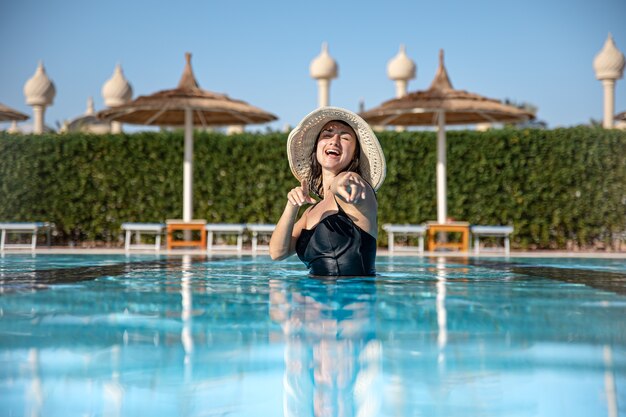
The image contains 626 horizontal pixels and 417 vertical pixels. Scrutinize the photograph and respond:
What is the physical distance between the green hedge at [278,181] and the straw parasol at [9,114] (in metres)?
0.48

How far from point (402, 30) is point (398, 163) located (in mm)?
12327

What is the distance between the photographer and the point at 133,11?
681 inches

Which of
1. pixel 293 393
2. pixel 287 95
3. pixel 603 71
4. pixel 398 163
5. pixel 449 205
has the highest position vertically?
pixel 603 71

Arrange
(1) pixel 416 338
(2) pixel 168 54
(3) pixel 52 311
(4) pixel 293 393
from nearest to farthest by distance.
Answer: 1. (4) pixel 293 393
2. (1) pixel 416 338
3. (3) pixel 52 311
4. (2) pixel 168 54

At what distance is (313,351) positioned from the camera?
280cm

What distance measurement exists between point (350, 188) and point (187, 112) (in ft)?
30.8

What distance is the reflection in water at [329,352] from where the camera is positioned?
6.95ft

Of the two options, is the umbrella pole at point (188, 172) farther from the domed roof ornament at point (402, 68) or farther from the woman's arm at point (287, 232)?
the domed roof ornament at point (402, 68)

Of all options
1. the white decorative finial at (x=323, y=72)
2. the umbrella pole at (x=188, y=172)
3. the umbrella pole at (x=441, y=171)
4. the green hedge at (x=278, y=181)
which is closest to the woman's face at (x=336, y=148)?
the umbrella pole at (x=441, y=171)

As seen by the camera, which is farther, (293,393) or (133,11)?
(133,11)

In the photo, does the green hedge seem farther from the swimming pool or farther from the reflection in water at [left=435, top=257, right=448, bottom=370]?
the swimming pool

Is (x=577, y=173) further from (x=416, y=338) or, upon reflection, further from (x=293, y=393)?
(x=293, y=393)

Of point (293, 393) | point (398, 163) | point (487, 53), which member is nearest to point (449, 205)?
point (398, 163)

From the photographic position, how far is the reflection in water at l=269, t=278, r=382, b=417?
6.95 feet
